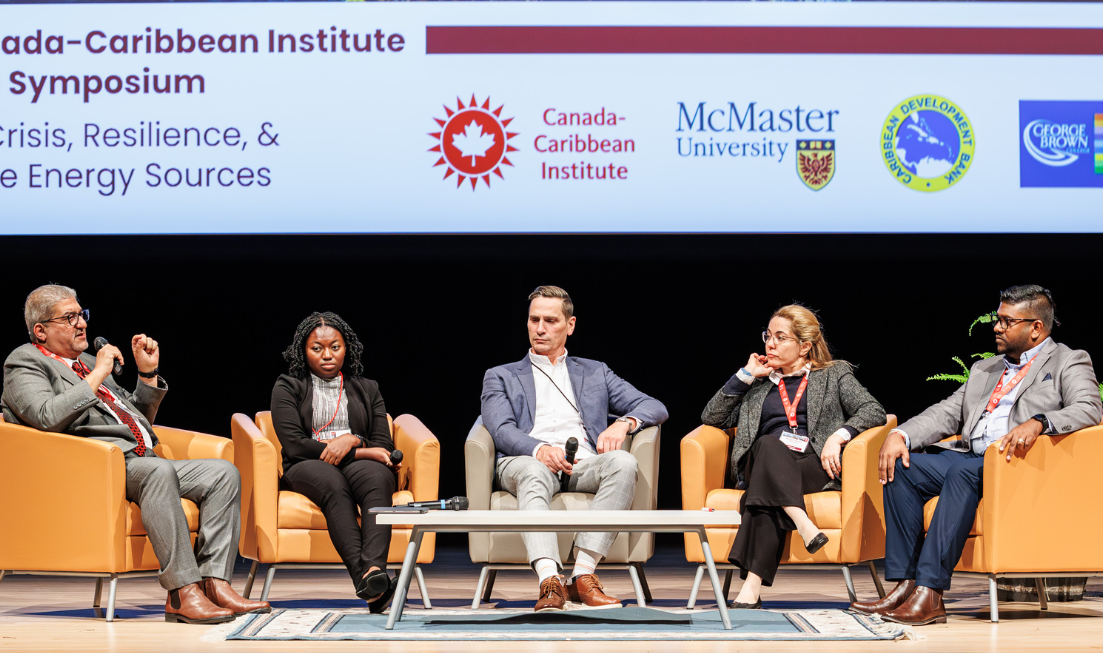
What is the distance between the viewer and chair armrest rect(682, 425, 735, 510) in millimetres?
3578

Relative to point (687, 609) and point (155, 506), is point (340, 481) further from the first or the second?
point (687, 609)

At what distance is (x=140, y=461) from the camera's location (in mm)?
3311

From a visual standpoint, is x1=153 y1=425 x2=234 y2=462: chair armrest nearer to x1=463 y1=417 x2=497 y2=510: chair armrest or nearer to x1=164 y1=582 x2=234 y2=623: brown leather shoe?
x1=164 y1=582 x2=234 y2=623: brown leather shoe

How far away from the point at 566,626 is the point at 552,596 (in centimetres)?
13

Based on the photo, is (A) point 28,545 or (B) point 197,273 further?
(B) point 197,273

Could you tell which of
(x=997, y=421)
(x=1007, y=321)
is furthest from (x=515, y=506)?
(x=1007, y=321)

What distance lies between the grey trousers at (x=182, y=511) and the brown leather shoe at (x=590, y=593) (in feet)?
3.36

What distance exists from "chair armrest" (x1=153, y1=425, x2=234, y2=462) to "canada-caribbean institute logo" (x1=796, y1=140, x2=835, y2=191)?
2.72 metres

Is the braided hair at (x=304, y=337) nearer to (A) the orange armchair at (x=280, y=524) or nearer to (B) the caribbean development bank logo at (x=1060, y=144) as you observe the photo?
(A) the orange armchair at (x=280, y=524)

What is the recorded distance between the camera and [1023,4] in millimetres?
5023

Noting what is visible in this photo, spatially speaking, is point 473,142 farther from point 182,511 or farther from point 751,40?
point 182,511

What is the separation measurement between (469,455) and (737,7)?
8.35ft

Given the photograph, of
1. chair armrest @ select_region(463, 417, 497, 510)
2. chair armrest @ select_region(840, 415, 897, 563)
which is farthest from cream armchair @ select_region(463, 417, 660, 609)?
chair armrest @ select_region(840, 415, 897, 563)

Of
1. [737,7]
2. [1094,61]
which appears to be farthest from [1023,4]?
[737,7]
